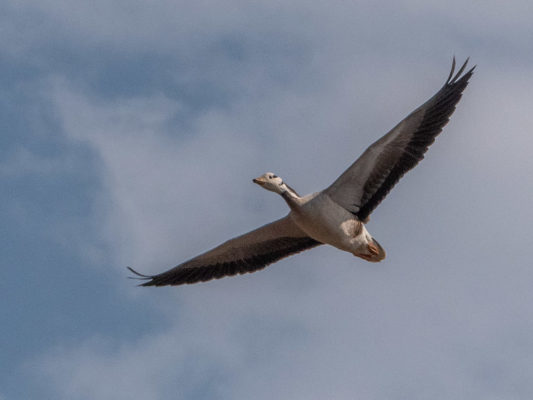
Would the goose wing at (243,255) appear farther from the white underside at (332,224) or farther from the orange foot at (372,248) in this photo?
the orange foot at (372,248)

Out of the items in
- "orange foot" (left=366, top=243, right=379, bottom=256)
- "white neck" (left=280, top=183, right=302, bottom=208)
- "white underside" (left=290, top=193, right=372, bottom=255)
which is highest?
"white neck" (left=280, top=183, right=302, bottom=208)

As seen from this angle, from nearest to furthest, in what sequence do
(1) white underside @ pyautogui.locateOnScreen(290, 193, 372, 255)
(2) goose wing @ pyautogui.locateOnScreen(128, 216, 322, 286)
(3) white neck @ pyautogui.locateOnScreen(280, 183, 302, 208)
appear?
(1) white underside @ pyautogui.locateOnScreen(290, 193, 372, 255), (3) white neck @ pyautogui.locateOnScreen(280, 183, 302, 208), (2) goose wing @ pyautogui.locateOnScreen(128, 216, 322, 286)

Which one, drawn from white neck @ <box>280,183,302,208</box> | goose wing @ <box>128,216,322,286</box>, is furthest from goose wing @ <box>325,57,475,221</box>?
goose wing @ <box>128,216,322,286</box>

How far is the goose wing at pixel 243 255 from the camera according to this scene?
70.6 feet

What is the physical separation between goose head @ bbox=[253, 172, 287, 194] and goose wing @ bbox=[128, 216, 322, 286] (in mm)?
874

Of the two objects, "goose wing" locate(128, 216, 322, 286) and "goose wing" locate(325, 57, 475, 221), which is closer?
"goose wing" locate(325, 57, 475, 221)

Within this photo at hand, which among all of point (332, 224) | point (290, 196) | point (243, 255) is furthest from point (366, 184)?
point (243, 255)

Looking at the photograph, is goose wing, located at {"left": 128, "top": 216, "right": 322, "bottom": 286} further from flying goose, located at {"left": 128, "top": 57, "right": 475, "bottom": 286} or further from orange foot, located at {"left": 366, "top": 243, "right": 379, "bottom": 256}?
orange foot, located at {"left": 366, "top": 243, "right": 379, "bottom": 256}

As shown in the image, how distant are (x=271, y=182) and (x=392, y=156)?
2213mm

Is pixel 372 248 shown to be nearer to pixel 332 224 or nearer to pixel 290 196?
pixel 332 224

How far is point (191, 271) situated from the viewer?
22.4 meters

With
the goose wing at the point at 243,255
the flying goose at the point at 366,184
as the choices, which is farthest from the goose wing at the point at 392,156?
the goose wing at the point at 243,255

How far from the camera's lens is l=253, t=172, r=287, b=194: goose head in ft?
66.8

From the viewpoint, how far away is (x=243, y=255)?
2203cm
